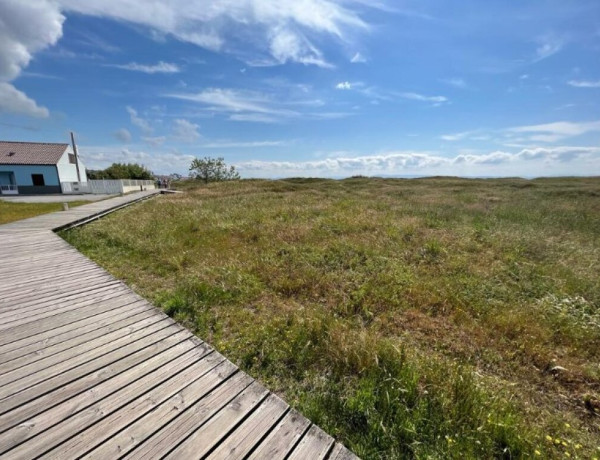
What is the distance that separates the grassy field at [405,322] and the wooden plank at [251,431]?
1.32ft

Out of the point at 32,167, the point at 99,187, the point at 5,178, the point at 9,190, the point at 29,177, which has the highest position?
the point at 32,167

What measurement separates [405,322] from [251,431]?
3.20m

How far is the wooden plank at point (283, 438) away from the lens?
2029 millimetres

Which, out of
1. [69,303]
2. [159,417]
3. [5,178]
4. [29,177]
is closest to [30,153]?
[29,177]

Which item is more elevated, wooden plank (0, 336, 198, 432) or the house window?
the house window

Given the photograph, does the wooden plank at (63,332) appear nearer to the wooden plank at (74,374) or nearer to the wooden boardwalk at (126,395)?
the wooden boardwalk at (126,395)

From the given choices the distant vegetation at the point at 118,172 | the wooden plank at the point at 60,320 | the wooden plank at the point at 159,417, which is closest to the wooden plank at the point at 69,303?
the wooden plank at the point at 60,320

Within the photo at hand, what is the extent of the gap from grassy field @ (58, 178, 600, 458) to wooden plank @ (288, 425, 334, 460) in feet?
1.21

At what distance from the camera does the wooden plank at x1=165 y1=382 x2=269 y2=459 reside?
2.02 metres

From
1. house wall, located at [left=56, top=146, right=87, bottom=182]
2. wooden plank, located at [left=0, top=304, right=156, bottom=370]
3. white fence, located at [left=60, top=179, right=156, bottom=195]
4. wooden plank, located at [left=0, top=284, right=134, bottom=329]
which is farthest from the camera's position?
house wall, located at [left=56, top=146, right=87, bottom=182]

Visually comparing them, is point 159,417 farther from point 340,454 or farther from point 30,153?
point 30,153

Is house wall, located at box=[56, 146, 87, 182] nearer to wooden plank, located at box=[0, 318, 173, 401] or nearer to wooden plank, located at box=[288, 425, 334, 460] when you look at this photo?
wooden plank, located at box=[0, 318, 173, 401]

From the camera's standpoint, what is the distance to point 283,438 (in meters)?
2.16

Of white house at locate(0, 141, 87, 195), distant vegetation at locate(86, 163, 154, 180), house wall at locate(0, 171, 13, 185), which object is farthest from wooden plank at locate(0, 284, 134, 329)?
distant vegetation at locate(86, 163, 154, 180)
